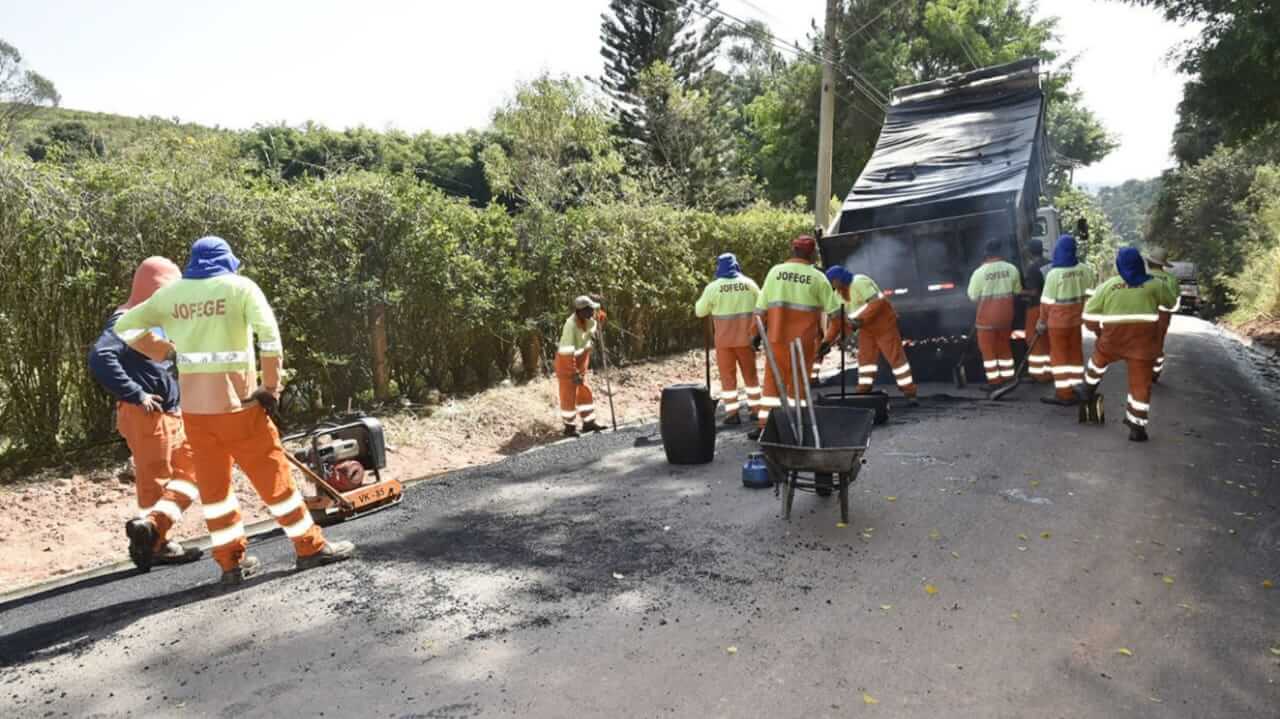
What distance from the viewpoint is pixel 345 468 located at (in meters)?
6.10

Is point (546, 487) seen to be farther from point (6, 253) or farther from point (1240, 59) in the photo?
point (1240, 59)

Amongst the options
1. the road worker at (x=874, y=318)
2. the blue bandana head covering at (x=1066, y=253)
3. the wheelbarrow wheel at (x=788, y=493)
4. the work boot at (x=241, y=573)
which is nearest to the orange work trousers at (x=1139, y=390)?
the blue bandana head covering at (x=1066, y=253)

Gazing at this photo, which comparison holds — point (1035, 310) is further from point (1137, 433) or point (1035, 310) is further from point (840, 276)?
point (1137, 433)

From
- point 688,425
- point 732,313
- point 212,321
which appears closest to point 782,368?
point 732,313

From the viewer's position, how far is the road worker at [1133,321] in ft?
24.6

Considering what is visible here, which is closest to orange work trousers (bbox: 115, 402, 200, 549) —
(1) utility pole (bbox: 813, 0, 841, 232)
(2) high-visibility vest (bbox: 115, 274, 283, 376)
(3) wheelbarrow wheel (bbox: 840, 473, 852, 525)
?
(2) high-visibility vest (bbox: 115, 274, 283, 376)

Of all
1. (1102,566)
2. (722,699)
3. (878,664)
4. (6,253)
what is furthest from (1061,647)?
(6,253)

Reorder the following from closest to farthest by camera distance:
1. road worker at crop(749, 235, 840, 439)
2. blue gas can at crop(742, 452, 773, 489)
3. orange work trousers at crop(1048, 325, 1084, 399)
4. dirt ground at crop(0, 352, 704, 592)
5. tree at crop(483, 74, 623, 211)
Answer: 1. dirt ground at crop(0, 352, 704, 592)
2. blue gas can at crop(742, 452, 773, 489)
3. road worker at crop(749, 235, 840, 439)
4. orange work trousers at crop(1048, 325, 1084, 399)
5. tree at crop(483, 74, 623, 211)

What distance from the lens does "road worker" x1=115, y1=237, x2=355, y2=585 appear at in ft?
15.1

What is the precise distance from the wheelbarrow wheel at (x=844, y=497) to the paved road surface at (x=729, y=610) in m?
0.09

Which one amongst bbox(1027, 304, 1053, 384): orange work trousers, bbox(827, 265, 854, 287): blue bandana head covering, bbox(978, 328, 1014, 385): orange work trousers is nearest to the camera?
bbox(827, 265, 854, 287): blue bandana head covering

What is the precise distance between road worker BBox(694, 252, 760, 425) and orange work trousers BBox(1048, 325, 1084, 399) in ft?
11.0

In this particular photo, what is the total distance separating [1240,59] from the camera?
9625 millimetres

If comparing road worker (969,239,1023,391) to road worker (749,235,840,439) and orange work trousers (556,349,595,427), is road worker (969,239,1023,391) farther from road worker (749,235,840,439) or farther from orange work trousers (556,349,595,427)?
orange work trousers (556,349,595,427)
